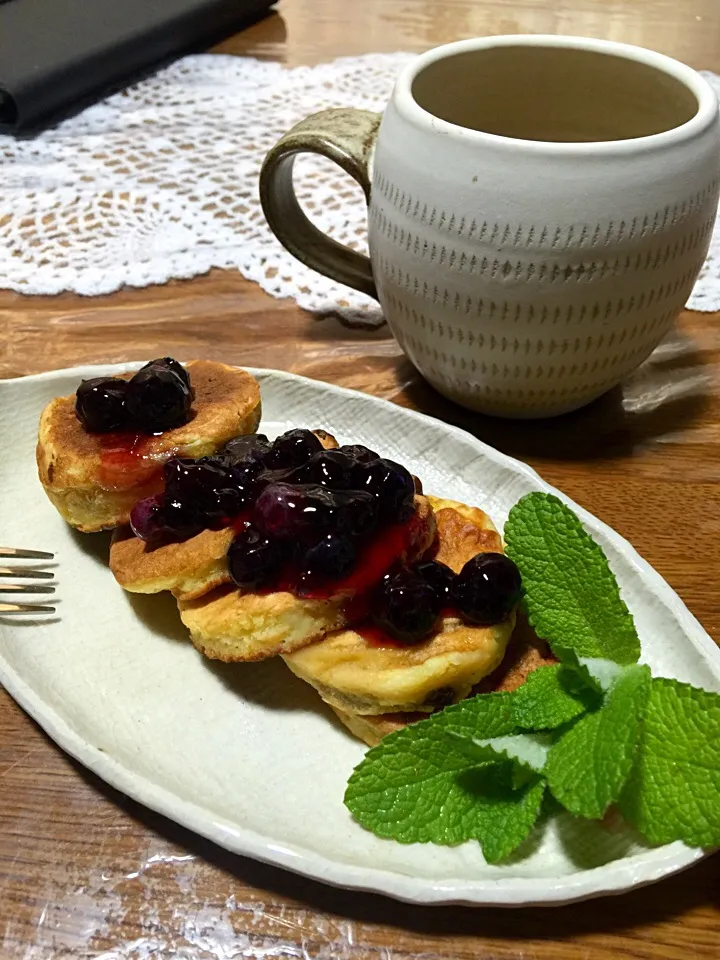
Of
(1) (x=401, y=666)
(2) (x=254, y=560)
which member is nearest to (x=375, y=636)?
(1) (x=401, y=666)

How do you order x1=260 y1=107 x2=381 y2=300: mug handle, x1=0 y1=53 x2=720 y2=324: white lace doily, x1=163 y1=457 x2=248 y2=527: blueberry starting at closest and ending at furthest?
x1=163 y1=457 x2=248 y2=527: blueberry, x1=260 y1=107 x2=381 y2=300: mug handle, x1=0 y1=53 x2=720 y2=324: white lace doily

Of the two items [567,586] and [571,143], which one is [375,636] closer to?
[567,586]

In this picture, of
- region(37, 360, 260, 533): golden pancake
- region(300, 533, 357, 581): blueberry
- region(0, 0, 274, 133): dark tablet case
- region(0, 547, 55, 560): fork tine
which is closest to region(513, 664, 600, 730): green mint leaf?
region(300, 533, 357, 581): blueberry

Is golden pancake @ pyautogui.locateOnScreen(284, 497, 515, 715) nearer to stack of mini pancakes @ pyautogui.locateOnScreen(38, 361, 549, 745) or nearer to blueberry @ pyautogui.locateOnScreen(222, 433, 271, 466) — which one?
stack of mini pancakes @ pyautogui.locateOnScreen(38, 361, 549, 745)

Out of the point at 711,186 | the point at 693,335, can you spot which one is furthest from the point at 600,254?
the point at 693,335

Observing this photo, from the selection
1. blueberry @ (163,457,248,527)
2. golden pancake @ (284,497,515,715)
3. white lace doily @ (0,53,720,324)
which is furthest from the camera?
white lace doily @ (0,53,720,324)

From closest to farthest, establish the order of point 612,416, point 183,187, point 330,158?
point 330,158 < point 612,416 < point 183,187
